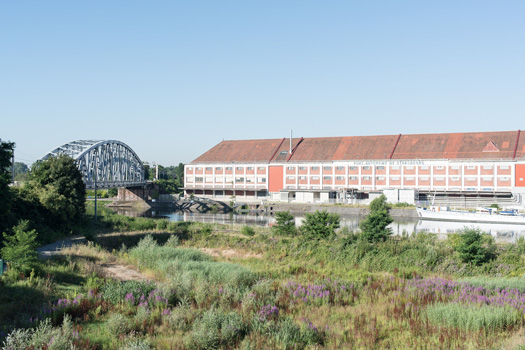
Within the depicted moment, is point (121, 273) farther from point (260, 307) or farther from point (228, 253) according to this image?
point (228, 253)

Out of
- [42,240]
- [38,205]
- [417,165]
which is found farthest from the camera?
[417,165]

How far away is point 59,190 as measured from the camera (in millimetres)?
34594

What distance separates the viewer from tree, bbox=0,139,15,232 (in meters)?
23.7

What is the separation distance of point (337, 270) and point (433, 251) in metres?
5.58

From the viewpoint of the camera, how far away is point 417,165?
230 feet

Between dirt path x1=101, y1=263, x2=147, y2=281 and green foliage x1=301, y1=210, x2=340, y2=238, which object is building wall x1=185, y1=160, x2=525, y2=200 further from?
dirt path x1=101, y1=263, x2=147, y2=281

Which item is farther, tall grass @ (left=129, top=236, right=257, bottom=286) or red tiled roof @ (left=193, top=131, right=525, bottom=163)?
red tiled roof @ (left=193, top=131, right=525, bottom=163)

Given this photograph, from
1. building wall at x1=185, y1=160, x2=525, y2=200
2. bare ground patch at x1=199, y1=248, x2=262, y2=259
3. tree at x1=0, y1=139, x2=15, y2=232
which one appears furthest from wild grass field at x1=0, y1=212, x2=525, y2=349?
building wall at x1=185, y1=160, x2=525, y2=200

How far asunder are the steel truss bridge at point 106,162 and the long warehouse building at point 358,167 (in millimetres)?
15171

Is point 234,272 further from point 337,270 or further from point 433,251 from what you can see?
point 433,251

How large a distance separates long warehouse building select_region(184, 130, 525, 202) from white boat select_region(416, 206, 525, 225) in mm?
10637

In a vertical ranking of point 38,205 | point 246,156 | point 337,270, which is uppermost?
point 246,156

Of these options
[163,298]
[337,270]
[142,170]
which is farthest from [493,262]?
[142,170]

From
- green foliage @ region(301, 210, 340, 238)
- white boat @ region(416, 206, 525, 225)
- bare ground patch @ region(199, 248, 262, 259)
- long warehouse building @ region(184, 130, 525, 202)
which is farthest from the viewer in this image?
long warehouse building @ region(184, 130, 525, 202)
